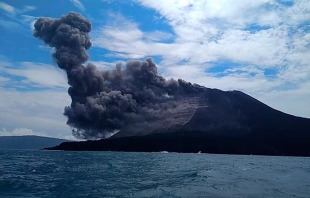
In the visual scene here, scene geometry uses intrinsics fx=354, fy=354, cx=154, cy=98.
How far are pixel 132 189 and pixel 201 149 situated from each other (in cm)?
17205

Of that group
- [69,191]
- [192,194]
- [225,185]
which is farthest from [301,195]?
[69,191]

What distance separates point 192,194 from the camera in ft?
79.3

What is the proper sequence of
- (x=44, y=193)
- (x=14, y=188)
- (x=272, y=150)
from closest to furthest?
(x=44, y=193) → (x=14, y=188) → (x=272, y=150)

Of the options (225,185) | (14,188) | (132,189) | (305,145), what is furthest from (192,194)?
(305,145)

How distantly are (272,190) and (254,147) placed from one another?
575 ft

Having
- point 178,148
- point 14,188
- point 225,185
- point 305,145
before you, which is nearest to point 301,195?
point 225,185

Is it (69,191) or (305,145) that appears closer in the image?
(69,191)

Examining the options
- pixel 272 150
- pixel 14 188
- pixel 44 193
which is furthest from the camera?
pixel 272 150

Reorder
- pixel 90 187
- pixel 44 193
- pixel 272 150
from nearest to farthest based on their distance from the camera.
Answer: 1. pixel 44 193
2. pixel 90 187
3. pixel 272 150

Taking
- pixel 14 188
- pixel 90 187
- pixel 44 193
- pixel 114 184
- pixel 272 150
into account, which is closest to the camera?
pixel 44 193

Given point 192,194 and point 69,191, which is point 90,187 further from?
point 192,194

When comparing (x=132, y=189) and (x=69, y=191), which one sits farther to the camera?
(x=132, y=189)

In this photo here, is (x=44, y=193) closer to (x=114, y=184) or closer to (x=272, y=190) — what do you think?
(x=114, y=184)

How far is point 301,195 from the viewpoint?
25.9 m
